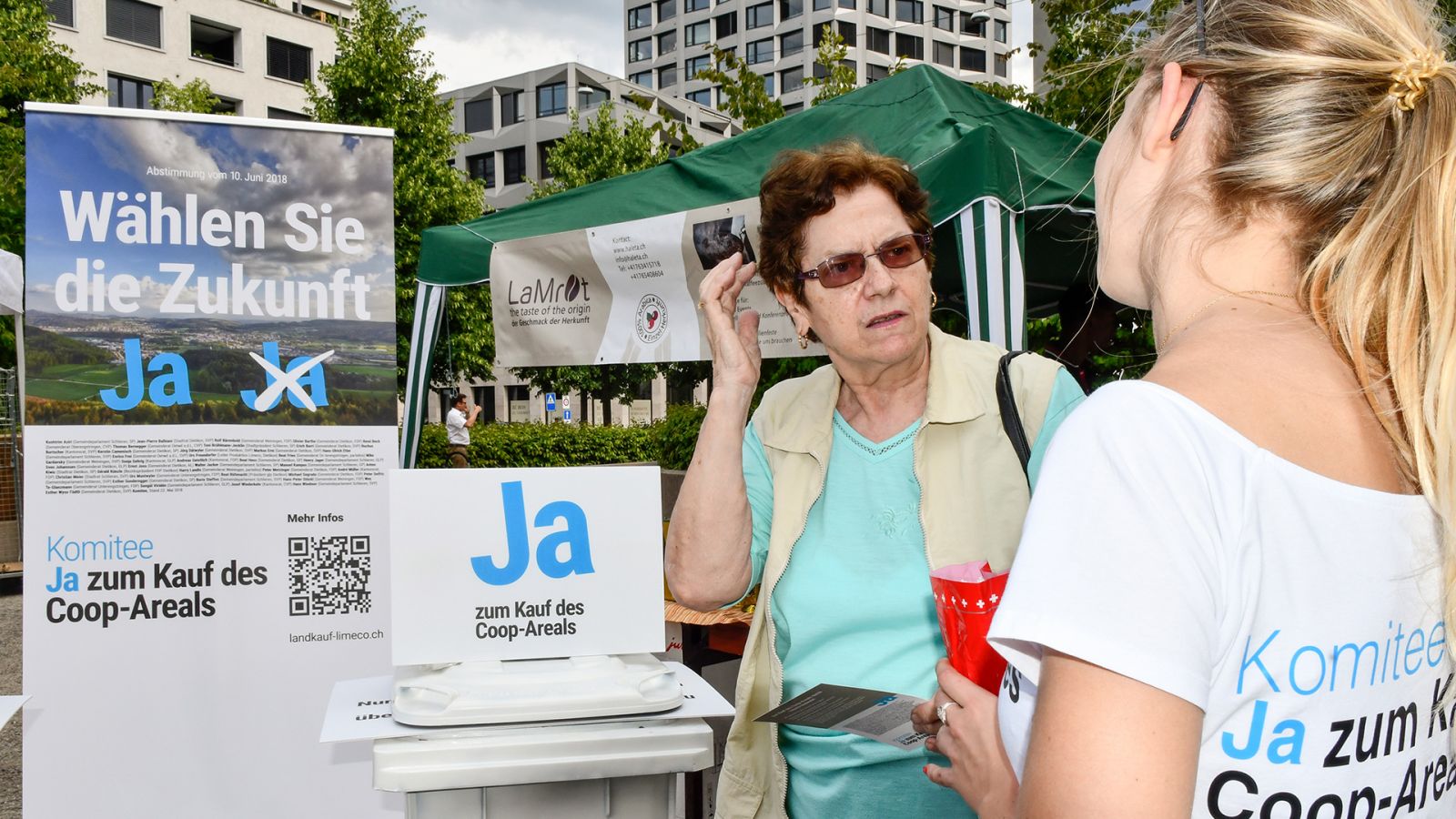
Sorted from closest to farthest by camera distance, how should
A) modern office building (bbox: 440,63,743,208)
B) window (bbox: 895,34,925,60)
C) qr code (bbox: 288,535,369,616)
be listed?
qr code (bbox: 288,535,369,616), modern office building (bbox: 440,63,743,208), window (bbox: 895,34,925,60)

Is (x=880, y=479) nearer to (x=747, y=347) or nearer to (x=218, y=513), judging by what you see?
(x=747, y=347)

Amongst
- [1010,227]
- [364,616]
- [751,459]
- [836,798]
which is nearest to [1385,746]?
[836,798]

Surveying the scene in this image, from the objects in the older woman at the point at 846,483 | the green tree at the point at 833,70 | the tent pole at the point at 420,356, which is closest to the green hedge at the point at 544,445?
the green tree at the point at 833,70

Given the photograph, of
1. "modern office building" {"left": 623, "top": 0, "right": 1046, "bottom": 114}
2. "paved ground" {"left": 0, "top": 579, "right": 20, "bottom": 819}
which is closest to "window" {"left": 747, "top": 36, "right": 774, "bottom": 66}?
"modern office building" {"left": 623, "top": 0, "right": 1046, "bottom": 114}

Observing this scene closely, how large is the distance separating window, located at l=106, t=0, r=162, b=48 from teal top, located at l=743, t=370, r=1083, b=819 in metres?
35.1

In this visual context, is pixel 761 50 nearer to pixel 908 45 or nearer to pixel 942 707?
pixel 908 45

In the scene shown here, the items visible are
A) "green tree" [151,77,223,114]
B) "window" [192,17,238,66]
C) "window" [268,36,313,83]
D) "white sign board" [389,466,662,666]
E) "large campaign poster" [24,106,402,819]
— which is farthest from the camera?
"window" [268,36,313,83]

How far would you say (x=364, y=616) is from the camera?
350cm

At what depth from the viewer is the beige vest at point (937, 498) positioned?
1717 millimetres

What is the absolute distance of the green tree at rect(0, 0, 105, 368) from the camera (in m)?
10.8

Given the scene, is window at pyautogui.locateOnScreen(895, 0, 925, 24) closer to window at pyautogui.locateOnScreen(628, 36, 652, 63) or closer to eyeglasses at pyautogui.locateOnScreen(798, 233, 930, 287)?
window at pyautogui.locateOnScreen(628, 36, 652, 63)

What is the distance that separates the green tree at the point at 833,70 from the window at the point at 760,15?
197 ft

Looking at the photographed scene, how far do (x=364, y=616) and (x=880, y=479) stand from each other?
92.3 inches

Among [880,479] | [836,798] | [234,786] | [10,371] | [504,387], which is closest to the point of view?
[836,798]
